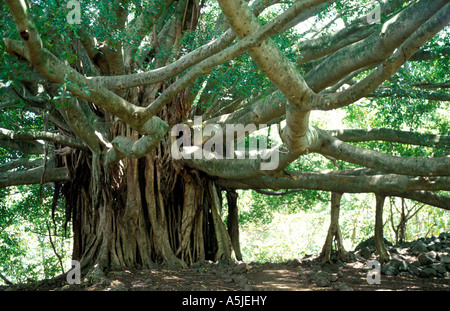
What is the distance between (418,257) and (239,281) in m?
3.37

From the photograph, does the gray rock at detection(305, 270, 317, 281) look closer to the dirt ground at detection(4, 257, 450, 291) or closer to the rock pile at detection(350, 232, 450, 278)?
the dirt ground at detection(4, 257, 450, 291)

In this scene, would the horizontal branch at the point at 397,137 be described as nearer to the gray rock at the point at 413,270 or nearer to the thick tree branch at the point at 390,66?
the gray rock at the point at 413,270

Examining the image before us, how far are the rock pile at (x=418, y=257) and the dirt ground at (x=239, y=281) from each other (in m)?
0.14

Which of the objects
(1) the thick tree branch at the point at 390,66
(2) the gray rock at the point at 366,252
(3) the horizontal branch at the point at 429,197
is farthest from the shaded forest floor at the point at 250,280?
(1) the thick tree branch at the point at 390,66

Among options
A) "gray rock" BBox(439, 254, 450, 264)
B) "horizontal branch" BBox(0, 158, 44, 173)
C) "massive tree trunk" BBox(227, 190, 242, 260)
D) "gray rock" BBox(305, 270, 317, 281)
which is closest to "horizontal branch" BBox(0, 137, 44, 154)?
"horizontal branch" BBox(0, 158, 44, 173)

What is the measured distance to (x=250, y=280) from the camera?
6.05m

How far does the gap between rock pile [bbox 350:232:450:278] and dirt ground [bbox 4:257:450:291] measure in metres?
0.14

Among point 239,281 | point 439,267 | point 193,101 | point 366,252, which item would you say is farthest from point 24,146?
point 439,267

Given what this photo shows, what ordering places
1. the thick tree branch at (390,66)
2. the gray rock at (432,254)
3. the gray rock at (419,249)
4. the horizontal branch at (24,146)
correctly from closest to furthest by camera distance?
the thick tree branch at (390,66)
the gray rock at (432,254)
the gray rock at (419,249)
the horizontal branch at (24,146)

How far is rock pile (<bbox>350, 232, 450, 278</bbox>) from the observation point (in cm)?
673

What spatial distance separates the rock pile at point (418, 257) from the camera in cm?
673

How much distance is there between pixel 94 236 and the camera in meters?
7.06

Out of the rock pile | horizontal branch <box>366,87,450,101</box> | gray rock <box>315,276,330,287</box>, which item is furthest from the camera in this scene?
the rock pile

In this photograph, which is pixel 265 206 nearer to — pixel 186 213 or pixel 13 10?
pixel 186 213
